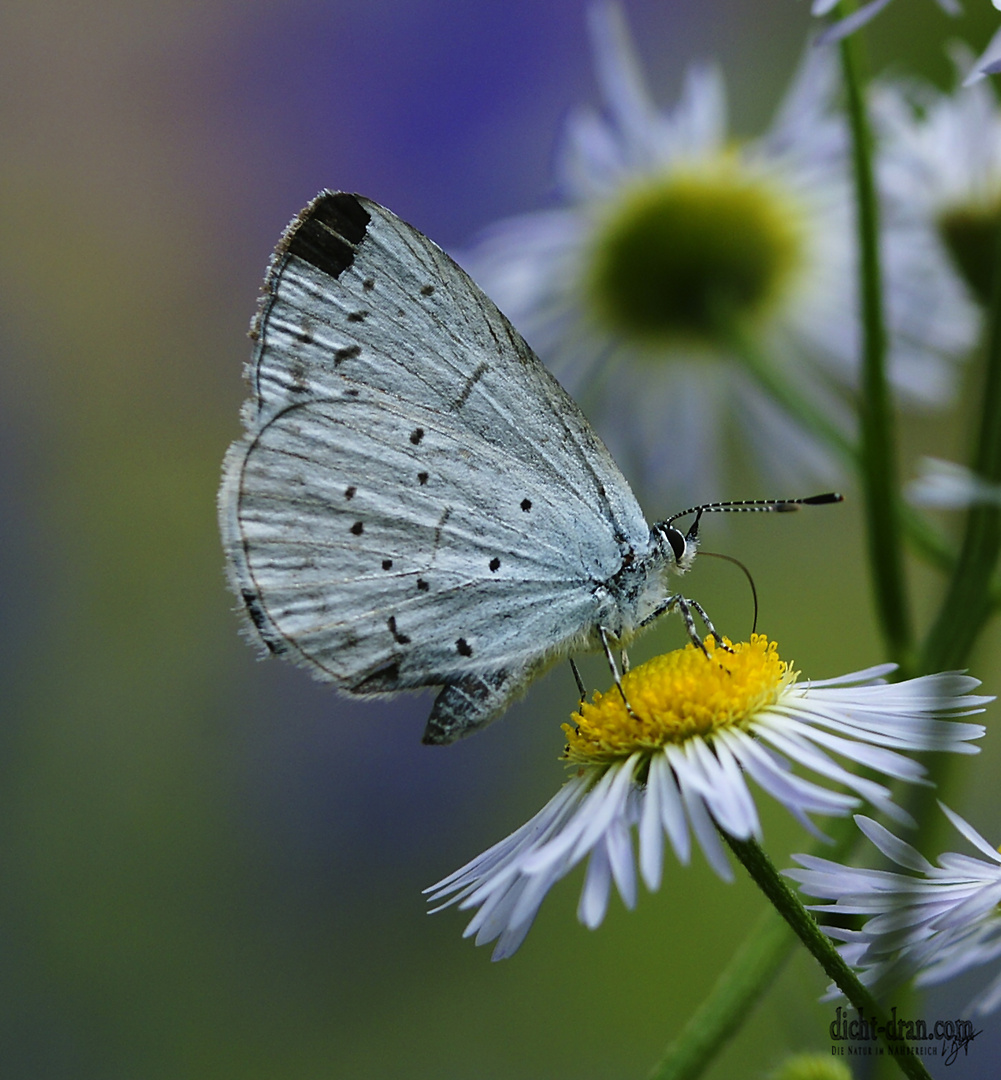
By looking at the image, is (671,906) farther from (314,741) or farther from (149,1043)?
(149,1043)

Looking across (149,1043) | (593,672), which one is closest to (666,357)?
(593,672)

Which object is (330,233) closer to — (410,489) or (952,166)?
(410,489)

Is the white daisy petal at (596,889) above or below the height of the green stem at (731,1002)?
above

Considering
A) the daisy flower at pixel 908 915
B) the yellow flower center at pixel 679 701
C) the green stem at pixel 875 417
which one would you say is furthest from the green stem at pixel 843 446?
the daisy flower at pixel 908 915

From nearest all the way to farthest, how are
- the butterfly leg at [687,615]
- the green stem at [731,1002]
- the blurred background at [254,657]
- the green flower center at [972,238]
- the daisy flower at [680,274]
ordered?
the green stem at [731,1002] → the butterfly leg at [687,615] → the green flower center at [972,238] → the daisy flower at [680,274] → the blurred background at [254,657]

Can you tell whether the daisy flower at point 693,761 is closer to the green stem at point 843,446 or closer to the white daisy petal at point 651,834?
the white daisy petal at point 651,834

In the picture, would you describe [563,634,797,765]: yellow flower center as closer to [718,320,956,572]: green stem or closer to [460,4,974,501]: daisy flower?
[718,320,956,572]: green stem

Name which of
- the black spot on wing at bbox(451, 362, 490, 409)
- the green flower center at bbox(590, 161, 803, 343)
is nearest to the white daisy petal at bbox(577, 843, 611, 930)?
the black spot on wing at bbox(451, 362, 490, 409)
